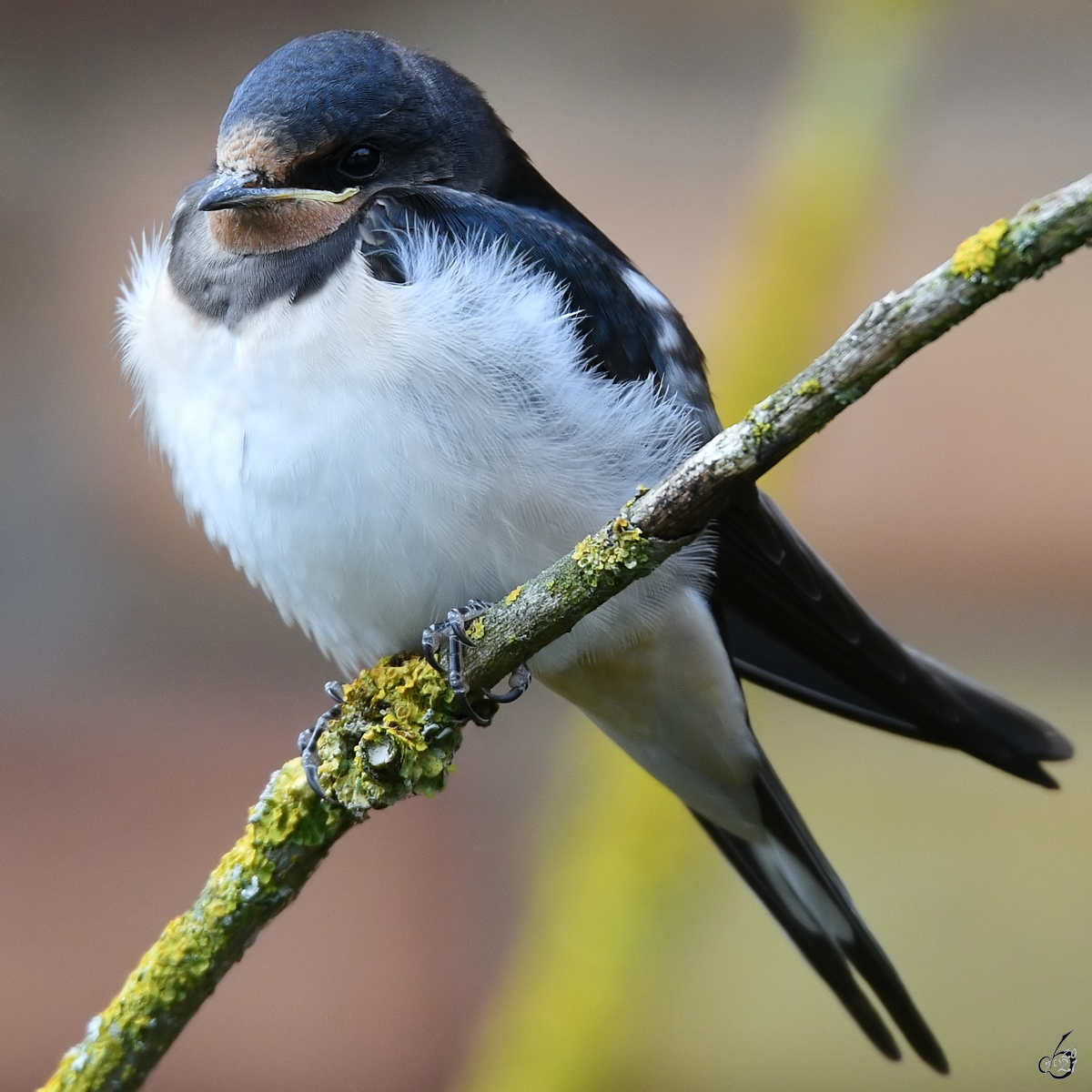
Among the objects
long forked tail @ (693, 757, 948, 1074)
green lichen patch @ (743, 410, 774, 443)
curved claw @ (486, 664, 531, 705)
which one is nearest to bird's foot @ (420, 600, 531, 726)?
curved claw @ (486, 664, 531, 705)

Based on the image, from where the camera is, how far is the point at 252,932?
72 cm

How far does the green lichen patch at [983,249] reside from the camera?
0.45 metres

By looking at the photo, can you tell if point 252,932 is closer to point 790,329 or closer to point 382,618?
point 382,618

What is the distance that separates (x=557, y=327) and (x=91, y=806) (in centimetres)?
94

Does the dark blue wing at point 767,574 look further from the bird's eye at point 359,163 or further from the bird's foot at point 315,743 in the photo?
the bird's foot at point 315,743

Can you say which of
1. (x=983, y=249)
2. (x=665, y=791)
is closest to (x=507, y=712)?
(x=665, y=791)

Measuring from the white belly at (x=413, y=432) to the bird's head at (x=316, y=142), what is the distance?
0.06 m

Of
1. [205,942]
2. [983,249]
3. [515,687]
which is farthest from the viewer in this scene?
[515,687]

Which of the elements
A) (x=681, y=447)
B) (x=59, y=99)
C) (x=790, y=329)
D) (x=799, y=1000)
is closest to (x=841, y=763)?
(x=799, y=1000)

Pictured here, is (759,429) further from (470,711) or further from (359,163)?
(359,163)

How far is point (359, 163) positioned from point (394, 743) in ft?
1.25

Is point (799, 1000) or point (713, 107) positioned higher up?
point (713, 107)

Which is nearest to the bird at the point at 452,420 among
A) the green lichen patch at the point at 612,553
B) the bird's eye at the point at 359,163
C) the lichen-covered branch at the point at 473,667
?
the bird's eye at the point at 359,163

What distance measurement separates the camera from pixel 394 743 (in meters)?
0.72
